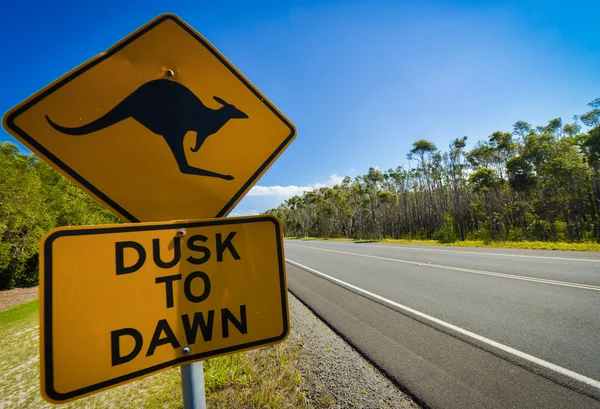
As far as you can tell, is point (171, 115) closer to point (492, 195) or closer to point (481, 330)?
point (481, 330)

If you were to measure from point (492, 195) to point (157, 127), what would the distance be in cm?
3882

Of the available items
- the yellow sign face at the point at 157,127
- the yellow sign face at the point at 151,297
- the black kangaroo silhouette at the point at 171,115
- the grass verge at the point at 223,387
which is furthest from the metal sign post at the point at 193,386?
the grass verge at the point at 223,387

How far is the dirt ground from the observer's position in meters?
11.6

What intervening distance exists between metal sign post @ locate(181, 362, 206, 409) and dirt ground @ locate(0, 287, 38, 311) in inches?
634

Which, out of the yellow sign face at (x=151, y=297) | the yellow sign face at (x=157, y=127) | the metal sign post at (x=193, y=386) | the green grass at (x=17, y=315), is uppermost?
the yellow sign face at (x=157, y=127)

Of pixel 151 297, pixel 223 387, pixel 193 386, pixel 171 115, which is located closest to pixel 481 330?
pixel 223 387

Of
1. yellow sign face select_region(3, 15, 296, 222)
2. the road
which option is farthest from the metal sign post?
the road

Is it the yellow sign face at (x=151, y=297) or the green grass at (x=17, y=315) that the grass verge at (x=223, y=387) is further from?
the green grass at (x=17, y=315)

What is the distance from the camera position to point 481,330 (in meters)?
3.88

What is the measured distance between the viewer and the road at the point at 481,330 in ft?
8.61

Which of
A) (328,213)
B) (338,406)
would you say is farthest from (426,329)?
(328,213)

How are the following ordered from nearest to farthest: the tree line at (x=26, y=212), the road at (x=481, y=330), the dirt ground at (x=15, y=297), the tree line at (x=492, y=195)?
the road at (x=481, y=330)
the dirt ground at (x=15, y=297)
the tree line at (x=26, y=212)
the tree line at (x=492, y=195)

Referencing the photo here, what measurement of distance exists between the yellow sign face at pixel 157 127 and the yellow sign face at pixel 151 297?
179mm

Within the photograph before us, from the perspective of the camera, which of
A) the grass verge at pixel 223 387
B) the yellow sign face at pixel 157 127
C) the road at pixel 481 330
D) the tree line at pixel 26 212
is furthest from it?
the tree line at pixel 26 212
